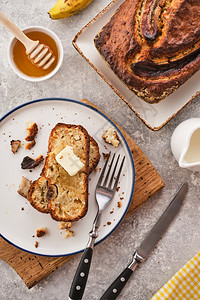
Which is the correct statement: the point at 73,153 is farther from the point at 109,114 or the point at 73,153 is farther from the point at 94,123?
the point at 109,114

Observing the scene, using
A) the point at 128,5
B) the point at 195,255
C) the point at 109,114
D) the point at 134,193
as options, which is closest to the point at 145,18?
the point at 128,5

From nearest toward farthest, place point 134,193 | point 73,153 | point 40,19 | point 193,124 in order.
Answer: point 73,153 → point 193,124 → point 134,193 → point 40,19

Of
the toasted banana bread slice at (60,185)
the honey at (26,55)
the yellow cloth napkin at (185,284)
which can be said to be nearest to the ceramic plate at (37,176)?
the toasted banana bread slice at (60,185)

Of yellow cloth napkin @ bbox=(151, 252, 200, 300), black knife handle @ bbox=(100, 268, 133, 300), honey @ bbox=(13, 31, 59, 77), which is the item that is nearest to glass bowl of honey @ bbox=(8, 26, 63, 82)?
honey @ bbox=(13, 31, 59, 77)

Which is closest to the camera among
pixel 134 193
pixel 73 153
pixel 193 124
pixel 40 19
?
pixel 73 153

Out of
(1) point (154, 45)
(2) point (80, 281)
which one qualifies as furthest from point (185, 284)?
(1) point (154, 45)

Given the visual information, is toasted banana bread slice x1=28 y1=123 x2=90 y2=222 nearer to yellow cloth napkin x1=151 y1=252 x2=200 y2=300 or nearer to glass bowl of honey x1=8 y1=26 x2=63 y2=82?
glass bowl of honey x1=8 y1=26 x2=63 y2=82

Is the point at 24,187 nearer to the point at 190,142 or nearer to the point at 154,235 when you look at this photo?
the point at 154,235
